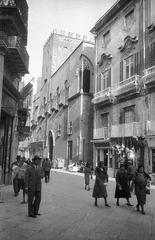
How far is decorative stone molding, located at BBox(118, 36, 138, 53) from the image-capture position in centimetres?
2375

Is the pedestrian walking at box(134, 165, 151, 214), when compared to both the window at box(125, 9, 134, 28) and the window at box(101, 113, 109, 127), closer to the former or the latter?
the window at box(101, 113, 109, 127)

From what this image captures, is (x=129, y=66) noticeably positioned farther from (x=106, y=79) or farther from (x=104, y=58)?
(x=104, y=58)

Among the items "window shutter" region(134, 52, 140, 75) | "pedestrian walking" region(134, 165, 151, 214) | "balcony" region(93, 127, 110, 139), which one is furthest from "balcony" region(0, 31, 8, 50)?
"balcony" region(93, 127, 110, 139)

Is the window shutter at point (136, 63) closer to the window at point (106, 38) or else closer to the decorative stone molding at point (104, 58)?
the decorative stone molding at point (104, 58)

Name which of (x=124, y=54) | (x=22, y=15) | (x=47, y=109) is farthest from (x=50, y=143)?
(x=22, y=15)

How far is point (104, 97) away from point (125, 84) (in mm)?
3301

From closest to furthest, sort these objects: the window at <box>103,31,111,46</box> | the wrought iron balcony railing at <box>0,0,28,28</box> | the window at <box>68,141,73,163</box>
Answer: the wrought iron balcony railing at <box>0,0,28,28</box> → the window at <box>103,31,111,46</box> → the window at <box>68,141,73,163</box>

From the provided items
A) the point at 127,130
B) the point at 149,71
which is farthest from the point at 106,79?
the point at 149,71

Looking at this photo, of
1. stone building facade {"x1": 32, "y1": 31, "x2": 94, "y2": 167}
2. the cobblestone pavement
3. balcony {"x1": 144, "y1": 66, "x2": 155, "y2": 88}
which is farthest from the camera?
→ stone building facade {"x1": 32, "y1": 31, "x2": 94, "y2": 167}

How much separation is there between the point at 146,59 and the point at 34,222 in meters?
17.6

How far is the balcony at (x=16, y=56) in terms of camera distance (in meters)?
13.8

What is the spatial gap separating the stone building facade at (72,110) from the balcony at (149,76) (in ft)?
43.0

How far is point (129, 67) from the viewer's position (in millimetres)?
24391

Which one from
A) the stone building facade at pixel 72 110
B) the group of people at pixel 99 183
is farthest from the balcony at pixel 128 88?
the group of people at pixel 99 183
